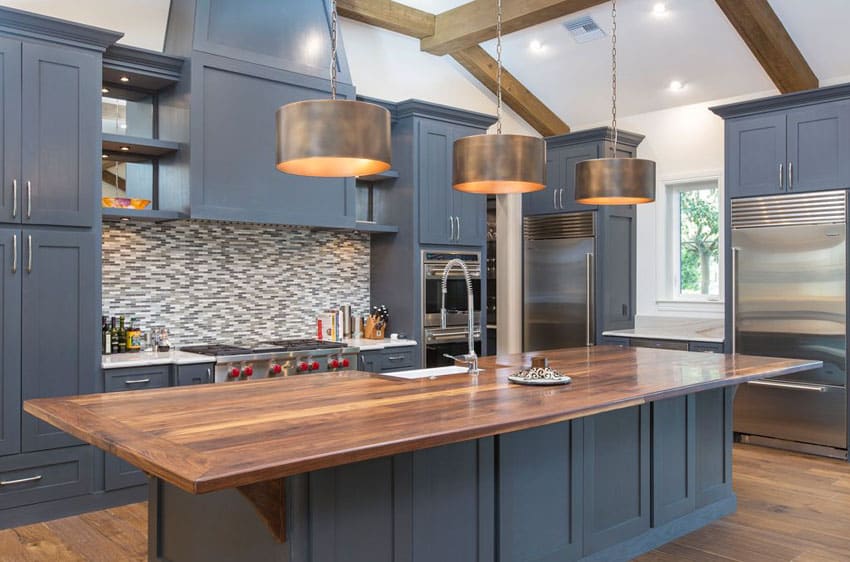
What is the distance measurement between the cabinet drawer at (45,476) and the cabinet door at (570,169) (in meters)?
4.77

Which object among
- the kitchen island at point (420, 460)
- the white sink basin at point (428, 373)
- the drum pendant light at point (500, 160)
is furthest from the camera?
the white sink basin at point (428, 373)

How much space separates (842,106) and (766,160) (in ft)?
2.14

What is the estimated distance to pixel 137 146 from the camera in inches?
187

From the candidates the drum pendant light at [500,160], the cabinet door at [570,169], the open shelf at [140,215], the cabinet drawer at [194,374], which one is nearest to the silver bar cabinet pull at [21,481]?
the cabinet drawer at [194,374]

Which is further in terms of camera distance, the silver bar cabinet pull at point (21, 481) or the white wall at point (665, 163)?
the white wall at point (665, 163)

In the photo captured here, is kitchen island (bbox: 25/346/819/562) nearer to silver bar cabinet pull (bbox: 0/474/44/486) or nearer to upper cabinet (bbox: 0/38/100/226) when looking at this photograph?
silver bar cabinet pull (bbox: 0/474/44/486)

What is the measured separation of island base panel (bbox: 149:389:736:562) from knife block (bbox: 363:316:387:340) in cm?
282

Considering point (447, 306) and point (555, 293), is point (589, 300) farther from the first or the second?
point (447, 306)

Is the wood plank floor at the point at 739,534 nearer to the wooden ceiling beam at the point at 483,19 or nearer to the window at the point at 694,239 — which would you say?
the window at the point at 694,239

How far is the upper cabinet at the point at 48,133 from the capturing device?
4023 millimetres

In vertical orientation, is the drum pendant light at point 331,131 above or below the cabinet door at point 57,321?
above

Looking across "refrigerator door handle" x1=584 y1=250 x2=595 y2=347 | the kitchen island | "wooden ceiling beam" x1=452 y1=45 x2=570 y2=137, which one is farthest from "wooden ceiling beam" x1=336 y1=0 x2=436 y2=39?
the kitchen island

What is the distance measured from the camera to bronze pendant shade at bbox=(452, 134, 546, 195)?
120 inches

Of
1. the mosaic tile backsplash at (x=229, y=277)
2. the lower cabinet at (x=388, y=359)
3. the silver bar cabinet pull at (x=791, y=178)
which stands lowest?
the lower cabinet at (x=388, y=359)
